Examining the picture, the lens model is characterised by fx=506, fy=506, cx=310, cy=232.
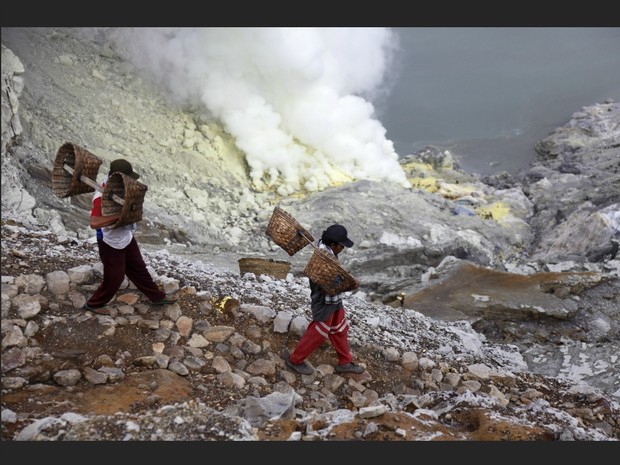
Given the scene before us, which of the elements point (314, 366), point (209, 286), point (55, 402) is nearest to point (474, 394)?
point (314, 366)

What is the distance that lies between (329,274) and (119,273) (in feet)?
4.92

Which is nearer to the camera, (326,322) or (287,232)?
(326,322)

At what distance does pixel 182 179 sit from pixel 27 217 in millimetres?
4646

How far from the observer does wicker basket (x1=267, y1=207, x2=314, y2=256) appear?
12.2ft

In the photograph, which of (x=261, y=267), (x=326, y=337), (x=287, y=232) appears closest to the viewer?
(x=326, y=337)

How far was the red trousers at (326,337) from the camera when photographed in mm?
3621

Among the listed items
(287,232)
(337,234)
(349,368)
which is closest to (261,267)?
(287,232)

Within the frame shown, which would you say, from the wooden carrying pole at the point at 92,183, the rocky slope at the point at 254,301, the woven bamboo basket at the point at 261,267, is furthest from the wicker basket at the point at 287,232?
the woven bamboo basket at the point at 261,267

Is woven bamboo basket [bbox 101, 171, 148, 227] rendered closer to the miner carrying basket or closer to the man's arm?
the man's arm

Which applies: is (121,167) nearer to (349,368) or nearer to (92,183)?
(92,183)

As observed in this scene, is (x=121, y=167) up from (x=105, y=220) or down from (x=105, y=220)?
up

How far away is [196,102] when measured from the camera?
41.7 feet

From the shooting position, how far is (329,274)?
3.34m

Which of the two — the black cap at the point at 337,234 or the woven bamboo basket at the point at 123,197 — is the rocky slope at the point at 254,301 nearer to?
the woven bamboo basket at the point at 123,197
